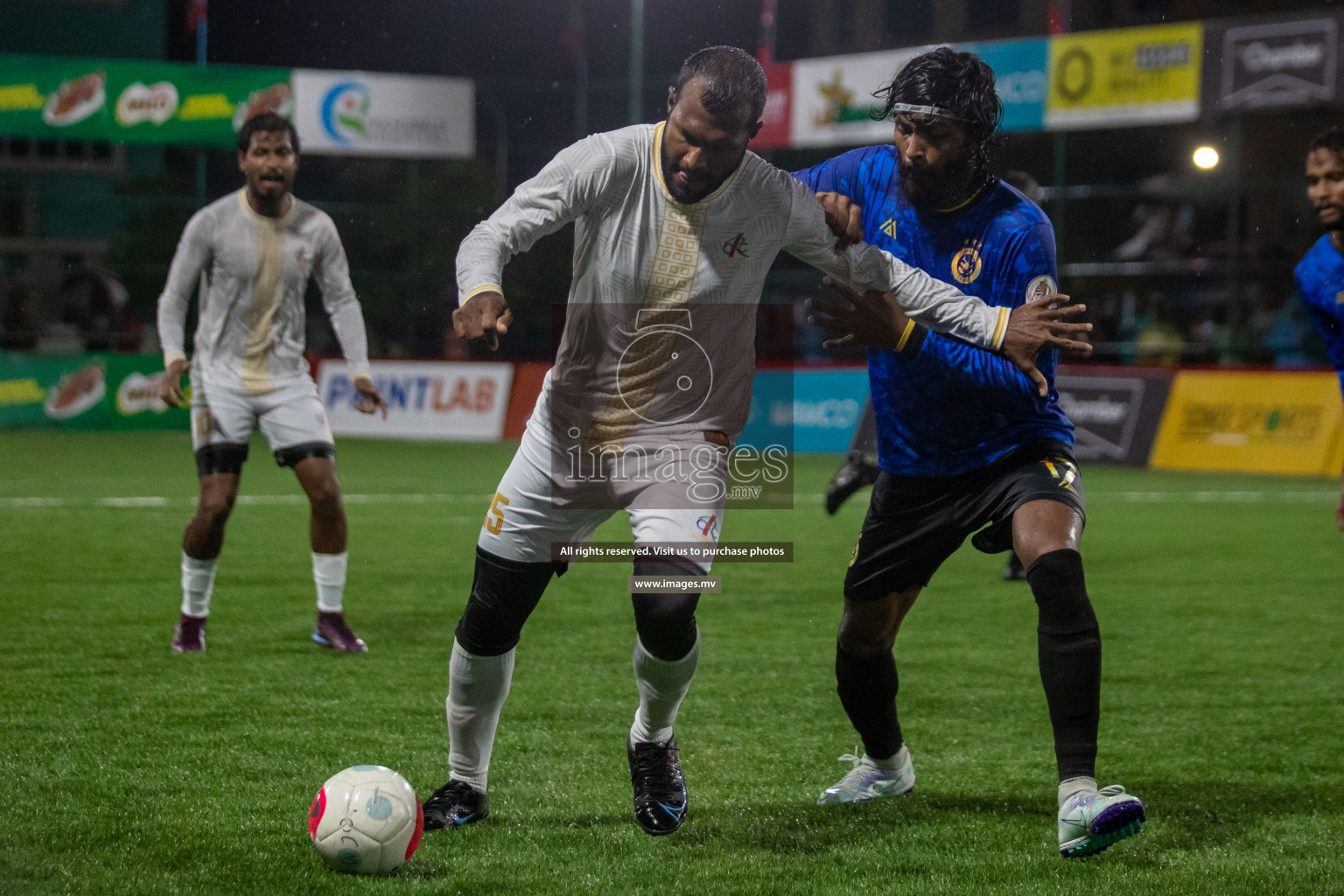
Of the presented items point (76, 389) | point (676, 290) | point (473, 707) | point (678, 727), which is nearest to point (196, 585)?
point (678, 727)

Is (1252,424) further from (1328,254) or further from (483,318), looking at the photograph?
(483,318)

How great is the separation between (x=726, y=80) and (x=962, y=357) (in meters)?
0.92

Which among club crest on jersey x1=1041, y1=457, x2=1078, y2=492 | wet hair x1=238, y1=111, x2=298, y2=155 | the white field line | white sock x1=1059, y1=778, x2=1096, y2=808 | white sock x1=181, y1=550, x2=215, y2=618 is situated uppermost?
wet hair x1=238, y1=111, x2=298, y2=155

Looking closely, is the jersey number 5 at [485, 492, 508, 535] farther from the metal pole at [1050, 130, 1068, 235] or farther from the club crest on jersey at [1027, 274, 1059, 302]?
the metal pole at [1050, 130, 1068, 235]

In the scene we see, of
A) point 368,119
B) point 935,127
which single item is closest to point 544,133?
point 935,127

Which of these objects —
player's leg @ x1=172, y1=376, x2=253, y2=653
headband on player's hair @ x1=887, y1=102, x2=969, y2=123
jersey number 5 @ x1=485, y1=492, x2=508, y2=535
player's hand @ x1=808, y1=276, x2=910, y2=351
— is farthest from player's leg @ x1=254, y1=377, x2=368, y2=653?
headband on player's hair @ x1=887, y1=102, x2=969, y2=123

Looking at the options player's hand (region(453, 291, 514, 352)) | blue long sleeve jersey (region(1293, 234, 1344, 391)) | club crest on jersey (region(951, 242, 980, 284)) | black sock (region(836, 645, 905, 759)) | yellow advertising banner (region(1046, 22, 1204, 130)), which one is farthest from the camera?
yellow advertising banner (region(1046, 22, 1204, 130))

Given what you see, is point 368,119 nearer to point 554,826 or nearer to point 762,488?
point 762,488

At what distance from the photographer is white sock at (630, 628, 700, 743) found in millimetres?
3473

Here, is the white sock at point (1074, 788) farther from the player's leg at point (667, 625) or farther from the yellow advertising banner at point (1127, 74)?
the yellow advertising banner at point (1127, 74)

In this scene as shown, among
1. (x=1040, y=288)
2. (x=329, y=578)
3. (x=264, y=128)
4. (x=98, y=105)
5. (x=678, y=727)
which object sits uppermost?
(x=98, y=105)

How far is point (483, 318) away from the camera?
2881 mm

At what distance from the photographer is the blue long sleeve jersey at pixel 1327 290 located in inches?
188

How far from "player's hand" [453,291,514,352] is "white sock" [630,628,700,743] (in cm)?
95
